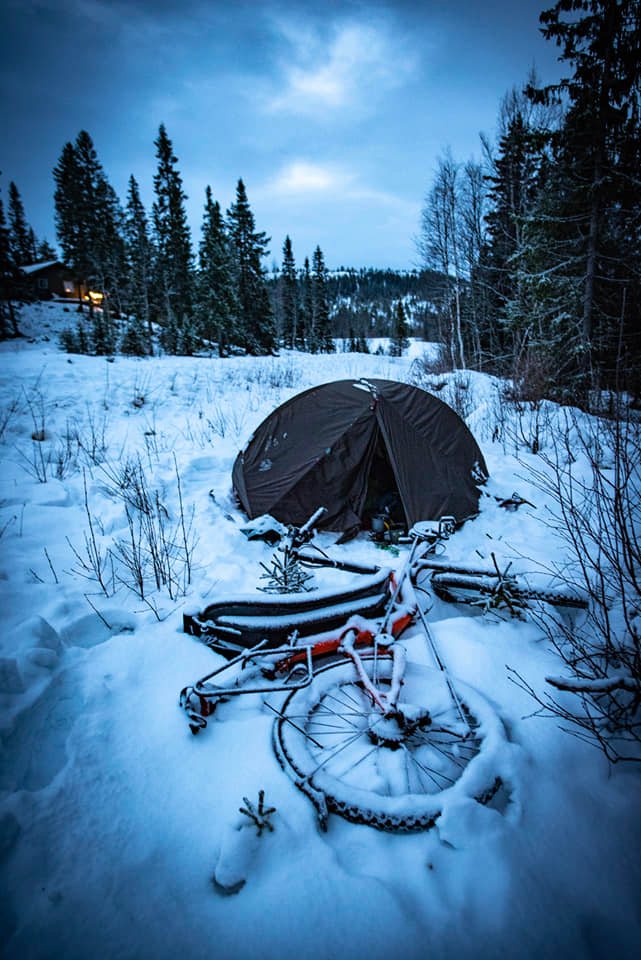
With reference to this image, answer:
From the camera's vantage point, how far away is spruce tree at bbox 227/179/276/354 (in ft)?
80.4

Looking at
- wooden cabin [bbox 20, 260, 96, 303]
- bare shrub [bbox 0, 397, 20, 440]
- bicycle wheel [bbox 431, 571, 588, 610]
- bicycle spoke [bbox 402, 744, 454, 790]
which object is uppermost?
wooden cabin [bbox 20, 260, 96, 303]

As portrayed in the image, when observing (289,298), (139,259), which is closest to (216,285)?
(139,259)

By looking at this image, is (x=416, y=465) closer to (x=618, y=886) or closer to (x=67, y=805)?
(x=618, y=886)

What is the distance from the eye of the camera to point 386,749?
199 centimetres

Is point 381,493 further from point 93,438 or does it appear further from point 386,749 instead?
point 93,438

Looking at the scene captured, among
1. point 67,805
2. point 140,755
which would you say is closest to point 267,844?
point 140,755

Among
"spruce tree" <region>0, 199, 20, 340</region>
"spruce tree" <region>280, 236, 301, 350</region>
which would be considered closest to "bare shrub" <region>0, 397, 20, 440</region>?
"spruce tree" <region>0, 199, 20, 340</region>

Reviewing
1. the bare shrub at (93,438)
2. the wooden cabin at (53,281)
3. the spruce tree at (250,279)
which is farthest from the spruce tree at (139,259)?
the bare shrub at (93,438)

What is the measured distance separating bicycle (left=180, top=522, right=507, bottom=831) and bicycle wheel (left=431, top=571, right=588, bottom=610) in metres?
0.70

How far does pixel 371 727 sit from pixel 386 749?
167 mm

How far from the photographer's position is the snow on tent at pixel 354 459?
15.9 feet

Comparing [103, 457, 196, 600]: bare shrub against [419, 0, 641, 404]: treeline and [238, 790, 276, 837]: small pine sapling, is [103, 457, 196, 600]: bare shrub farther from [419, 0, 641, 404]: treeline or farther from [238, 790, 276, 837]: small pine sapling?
[419, 0, 641, 404]: treeline

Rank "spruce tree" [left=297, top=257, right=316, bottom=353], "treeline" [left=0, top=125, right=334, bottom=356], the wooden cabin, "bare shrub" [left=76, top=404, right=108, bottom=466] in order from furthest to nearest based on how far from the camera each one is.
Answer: "spruce tree" [left=297, top=257, right=316, bottom=353] → the wooden cabin → "treeline" [left=0, top=125, right=334, bottom=356] → "bare shrub" [left=76, top=404, right=108, bottom=466]

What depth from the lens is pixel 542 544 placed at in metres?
4.38
